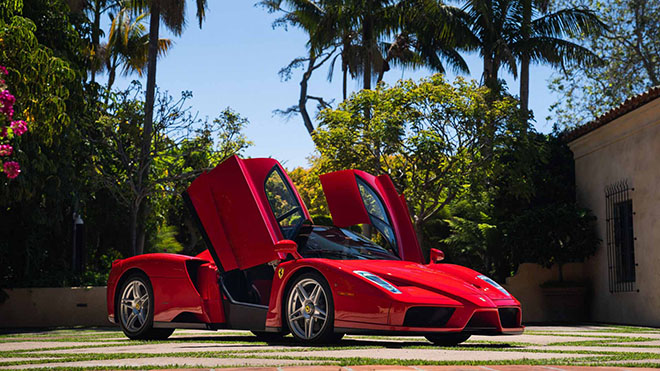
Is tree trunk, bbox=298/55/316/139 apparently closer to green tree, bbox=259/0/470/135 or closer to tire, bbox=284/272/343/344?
green tree, bbox=259/0/470/135

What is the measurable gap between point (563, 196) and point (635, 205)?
11.8 ft

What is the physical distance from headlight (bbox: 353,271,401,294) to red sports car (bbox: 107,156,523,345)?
0.01 meters

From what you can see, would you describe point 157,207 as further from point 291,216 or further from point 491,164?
point 291,216

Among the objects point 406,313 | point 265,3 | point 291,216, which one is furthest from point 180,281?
point 265,3

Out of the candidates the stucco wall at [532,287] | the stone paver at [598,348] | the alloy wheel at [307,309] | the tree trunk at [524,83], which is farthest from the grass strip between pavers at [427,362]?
the tree trunk at [524,83]

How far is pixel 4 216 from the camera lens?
57.0ft

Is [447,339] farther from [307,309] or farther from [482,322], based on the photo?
[307,309]

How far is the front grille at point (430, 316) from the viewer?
23.1 feet

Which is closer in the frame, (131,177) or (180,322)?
(180,322)

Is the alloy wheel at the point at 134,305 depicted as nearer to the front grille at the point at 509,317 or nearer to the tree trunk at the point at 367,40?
the front grille at the point at 509,317

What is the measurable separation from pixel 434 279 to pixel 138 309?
3478 millimetres

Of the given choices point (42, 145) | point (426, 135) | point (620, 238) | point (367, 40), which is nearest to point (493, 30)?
point (367, 40)

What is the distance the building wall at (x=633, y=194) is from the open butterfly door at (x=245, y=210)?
8774mm

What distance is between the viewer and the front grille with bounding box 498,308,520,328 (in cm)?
757
